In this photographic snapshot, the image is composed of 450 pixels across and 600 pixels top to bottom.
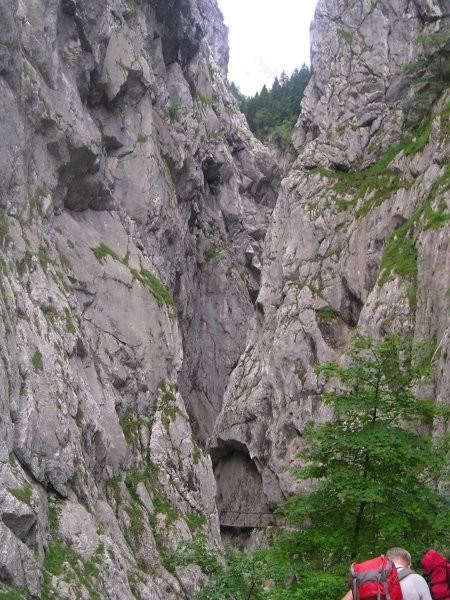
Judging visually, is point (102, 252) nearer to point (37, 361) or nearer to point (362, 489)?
point (37, 361)

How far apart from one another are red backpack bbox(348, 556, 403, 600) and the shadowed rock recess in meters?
9.40

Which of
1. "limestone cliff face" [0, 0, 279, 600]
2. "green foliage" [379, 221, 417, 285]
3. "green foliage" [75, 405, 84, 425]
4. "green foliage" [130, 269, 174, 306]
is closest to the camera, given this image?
"limestone cliff face" [0, 0, 279, 600]

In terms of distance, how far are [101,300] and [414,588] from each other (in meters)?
25.4

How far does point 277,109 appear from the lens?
79.3m

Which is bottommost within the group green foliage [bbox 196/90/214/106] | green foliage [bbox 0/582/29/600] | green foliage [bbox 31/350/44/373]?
green foliage [bbox 0/582/29/600]

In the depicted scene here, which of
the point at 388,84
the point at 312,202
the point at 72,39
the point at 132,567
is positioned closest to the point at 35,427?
the point at 132,567

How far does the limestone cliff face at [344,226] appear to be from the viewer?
112 feet

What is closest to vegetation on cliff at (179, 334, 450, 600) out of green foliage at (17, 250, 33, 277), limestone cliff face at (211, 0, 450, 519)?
green foliage at (17, 250, 33, 277)

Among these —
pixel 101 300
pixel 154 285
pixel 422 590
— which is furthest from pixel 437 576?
pixel 154 285

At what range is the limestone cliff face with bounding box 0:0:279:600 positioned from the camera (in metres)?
16.8

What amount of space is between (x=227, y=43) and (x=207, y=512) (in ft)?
264

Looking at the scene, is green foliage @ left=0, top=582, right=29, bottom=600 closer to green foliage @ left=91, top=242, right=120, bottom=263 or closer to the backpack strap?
the backpack strap

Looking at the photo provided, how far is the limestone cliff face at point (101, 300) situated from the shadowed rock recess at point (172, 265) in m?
0.11

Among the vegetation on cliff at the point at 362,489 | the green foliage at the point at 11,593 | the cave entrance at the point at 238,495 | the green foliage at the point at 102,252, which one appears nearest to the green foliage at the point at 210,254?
the cave entrance at the point at 238,495
